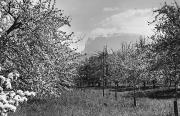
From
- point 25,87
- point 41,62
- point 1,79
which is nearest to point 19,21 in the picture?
point 41,62

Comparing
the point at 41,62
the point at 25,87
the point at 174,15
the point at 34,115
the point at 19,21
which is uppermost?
the point at 174,15

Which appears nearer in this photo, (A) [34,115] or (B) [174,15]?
(B) [174,15]

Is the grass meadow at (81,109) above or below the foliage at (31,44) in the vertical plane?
below

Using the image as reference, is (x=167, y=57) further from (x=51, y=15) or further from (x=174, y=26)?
(x=51, y=15)

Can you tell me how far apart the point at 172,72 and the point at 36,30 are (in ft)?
26.9

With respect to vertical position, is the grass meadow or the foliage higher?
the foliage

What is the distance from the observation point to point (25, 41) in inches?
427

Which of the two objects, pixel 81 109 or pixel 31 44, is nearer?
A: pixel 31 44

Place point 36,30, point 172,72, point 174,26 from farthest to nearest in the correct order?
point 172,72 → point 174,26 → point 36,30

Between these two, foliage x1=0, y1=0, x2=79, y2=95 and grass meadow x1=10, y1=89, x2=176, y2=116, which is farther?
grass meadow x1=10, y1=89, x2=176, y2=116

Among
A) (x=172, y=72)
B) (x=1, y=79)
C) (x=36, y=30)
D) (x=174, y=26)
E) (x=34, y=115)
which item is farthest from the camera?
(x=34, y=115)

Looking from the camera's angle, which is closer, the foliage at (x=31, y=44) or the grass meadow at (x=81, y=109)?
the foliage at (x=31, y=44)

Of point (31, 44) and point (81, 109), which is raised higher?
point (31, 44)

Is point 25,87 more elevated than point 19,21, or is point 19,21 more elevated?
point 19,21
